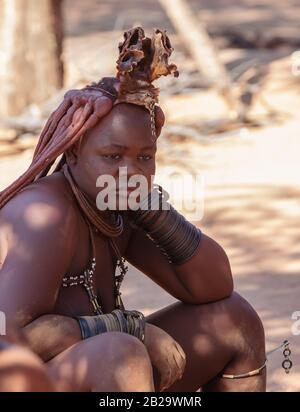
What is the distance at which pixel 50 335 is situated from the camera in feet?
10.4

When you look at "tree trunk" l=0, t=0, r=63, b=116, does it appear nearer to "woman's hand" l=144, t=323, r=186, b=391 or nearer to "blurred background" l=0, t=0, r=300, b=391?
"blurred background" l=0, t=0, r=300, b=391

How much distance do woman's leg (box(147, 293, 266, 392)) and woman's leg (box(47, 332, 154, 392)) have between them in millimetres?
589

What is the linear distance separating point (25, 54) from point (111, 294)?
6885 millimetres

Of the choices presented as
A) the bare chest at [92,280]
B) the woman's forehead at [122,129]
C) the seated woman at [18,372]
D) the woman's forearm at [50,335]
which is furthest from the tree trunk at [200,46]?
the seated woman at [18,372]

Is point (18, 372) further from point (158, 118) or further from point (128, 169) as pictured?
point (158, 118)

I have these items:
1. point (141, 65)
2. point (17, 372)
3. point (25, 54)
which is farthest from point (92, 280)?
point (25, 54)

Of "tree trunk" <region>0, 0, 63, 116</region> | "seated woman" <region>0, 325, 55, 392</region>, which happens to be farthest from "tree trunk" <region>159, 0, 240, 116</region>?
"seated woman" <region>0, 325, 55, 392</region>

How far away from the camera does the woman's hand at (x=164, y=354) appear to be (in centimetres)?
338

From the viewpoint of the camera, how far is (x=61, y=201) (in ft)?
11.1

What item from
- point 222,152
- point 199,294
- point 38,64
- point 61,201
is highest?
point 38,64
